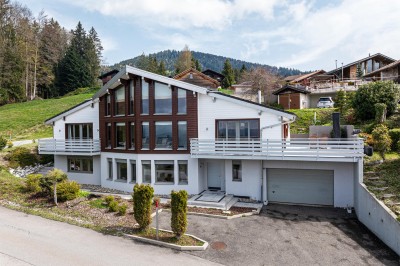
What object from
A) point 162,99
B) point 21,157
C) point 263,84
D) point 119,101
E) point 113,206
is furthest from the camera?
point 263,84

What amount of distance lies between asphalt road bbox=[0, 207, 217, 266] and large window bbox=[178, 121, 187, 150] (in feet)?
28.1

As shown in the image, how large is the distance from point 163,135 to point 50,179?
7739 millimetres

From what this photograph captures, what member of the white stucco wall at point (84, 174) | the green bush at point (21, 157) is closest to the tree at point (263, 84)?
the white stucco wall at point (84, 174)

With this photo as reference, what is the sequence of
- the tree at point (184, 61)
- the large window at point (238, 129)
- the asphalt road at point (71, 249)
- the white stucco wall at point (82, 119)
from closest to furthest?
1. the asphalt road at point (71, 249)
2. the large window at point (238, 129)
3. the white stucco wall at point (82, 119)
4. the tree at point (184, 61)

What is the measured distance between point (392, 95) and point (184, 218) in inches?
977

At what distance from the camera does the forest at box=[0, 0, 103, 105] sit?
54.4 metres

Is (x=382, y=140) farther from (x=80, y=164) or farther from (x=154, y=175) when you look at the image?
(x=80, y=164)

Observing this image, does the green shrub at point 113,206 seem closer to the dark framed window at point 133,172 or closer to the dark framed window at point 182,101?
the dark framed window at point 133,172

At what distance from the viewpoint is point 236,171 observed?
760 inches

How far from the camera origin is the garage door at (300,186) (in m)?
18.0

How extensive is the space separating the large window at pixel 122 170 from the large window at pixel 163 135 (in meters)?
3.30

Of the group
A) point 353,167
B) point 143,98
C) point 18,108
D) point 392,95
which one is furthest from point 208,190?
point 18,108

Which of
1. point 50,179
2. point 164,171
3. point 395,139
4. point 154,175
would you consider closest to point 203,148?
point 164,171

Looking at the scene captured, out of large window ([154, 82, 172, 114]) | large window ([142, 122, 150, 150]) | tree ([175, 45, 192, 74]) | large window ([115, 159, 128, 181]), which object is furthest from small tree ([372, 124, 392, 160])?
tree ([175, 45, 192, 74])
